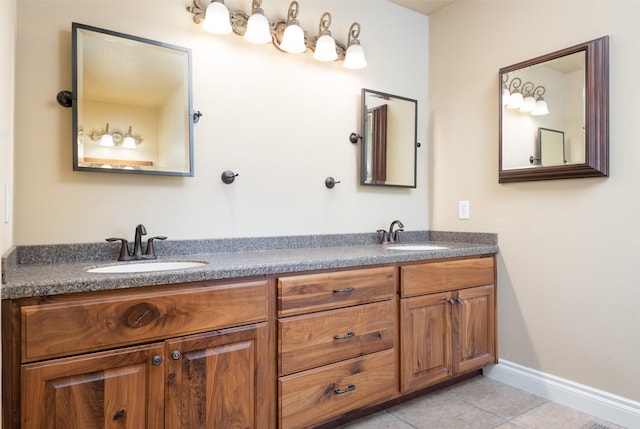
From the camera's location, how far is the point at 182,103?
1760mm

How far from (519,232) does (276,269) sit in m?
1.53

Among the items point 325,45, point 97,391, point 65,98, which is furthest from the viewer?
point 325,45

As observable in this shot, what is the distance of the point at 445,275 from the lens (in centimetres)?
200

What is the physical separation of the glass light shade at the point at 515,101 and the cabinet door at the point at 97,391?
2.17 m

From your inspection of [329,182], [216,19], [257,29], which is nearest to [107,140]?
[216,19]

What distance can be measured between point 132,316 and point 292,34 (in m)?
1.56

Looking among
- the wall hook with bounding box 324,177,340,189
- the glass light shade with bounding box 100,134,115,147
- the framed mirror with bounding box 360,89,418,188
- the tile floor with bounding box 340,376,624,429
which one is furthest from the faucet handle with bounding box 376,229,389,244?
the glass light shade with bounding box 100,134,115,147

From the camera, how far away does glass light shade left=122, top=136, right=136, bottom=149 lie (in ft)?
5.35

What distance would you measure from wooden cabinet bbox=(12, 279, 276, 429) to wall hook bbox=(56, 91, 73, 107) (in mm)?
869

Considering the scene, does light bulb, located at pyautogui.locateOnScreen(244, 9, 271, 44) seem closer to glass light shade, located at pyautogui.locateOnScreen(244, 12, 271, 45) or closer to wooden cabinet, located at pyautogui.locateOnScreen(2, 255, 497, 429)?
glass light shade, located at pyautogui.locateOnScreen(244, 12, 271, 45)

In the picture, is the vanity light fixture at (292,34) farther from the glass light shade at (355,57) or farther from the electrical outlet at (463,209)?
the electrical outlet at (463,209)

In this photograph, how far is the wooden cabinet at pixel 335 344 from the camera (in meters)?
1.48

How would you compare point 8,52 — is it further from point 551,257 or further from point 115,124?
point 551,257

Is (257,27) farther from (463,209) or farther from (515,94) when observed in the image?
(463,209)
